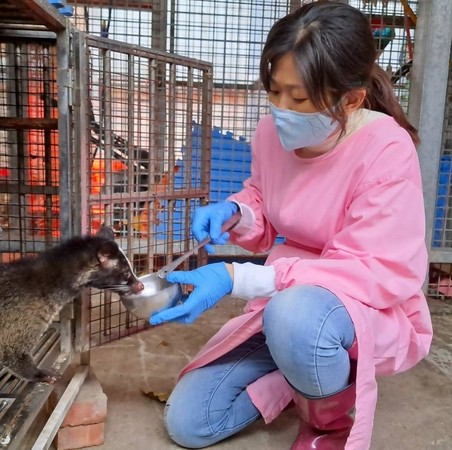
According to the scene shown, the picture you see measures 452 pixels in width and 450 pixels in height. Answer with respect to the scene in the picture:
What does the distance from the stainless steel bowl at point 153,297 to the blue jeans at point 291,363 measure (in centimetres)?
28

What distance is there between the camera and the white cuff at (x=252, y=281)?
1.47 metres

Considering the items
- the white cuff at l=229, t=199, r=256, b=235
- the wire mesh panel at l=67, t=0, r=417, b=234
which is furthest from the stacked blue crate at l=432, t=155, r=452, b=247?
the white cuff at l=229, t=199, r=256, b=235

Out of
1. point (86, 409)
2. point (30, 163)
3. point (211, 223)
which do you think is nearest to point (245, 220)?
point (211, 223)

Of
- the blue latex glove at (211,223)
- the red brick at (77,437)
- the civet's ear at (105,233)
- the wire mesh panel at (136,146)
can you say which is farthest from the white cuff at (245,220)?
the red brick at (77,437)

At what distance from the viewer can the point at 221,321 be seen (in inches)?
111

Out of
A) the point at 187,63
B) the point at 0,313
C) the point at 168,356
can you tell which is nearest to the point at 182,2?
the point at 187,63

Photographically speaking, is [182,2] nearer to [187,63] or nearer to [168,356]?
[187,63]

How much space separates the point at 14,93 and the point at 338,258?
1.51 meters

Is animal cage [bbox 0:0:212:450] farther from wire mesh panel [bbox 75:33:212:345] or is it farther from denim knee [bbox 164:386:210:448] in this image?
denim knee [bbox 164:386:210:448]

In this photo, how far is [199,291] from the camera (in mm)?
1429

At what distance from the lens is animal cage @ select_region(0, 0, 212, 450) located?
5.17ft

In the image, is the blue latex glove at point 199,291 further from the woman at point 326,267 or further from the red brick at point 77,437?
the red brick at point 77,437

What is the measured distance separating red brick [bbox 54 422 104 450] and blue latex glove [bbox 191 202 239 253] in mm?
688

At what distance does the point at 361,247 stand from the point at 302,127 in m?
0.40
